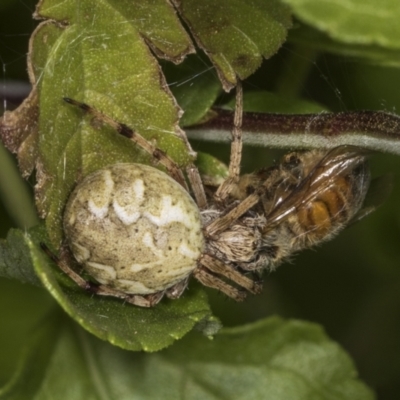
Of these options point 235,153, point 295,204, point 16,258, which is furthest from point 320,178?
point 16,258

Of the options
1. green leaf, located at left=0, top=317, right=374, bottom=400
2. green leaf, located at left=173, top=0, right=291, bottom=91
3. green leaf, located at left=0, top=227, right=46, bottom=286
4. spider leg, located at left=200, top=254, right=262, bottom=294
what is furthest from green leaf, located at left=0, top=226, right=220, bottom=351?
green leaf, located at left=173, top=0, right=291, bottom=91

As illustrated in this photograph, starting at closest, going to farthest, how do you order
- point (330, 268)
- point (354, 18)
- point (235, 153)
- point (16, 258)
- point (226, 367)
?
point (354, 18) < point (16, 258) < point (235, 153) < point (226, 367) < point (330, 268)

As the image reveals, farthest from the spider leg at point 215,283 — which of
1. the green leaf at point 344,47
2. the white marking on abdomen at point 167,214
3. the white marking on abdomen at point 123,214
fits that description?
the green leaf at point 344,47

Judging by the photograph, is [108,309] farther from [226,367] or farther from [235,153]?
[226,367]

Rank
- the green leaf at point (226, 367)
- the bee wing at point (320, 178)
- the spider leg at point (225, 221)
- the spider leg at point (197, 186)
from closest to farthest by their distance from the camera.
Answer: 1. the bee wing at point (320, 178)
2. the spider leg at point (197, 186)
3. the spider leg at point (225, 221)
4. the green leaf at point (226, 367)

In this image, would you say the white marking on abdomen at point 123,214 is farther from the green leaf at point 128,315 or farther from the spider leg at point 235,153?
the spider leg at point 235,153

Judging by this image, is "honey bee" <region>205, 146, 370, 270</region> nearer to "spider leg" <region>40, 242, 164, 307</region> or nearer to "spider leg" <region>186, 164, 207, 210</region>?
"spider leg" <region>186, 164, 207, 210</region>

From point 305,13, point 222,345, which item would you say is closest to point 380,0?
point 305,13

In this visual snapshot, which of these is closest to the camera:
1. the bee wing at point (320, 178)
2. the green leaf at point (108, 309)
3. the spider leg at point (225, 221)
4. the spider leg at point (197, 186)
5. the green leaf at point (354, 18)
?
the green leaf at point (354, 18)
